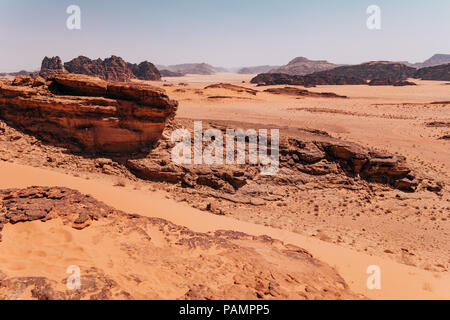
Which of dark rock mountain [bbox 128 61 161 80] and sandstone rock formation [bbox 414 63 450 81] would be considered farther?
dark rock mountain [bbox 128 61 161 80]

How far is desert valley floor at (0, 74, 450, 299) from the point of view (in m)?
4.60

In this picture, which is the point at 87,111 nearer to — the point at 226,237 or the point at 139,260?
the point at 226,237

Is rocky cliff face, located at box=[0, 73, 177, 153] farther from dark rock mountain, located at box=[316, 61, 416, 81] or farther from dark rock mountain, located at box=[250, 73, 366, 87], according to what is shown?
dark rock mountain, located at box=[316, 61, 416, 81]

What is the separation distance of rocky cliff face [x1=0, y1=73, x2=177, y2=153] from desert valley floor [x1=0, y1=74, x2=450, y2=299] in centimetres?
70

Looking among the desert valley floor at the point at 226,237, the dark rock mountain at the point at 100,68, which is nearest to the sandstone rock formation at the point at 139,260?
the desert valley floor at the point at 226,237

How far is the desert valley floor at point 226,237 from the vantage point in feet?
15.1

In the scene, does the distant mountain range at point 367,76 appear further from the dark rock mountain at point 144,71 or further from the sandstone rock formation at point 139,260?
the sandstone rock formation at point 139,260

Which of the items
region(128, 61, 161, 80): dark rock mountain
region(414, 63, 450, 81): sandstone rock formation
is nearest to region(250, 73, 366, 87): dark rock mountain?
region(414, 63, 450, 81): sandstone rock formation

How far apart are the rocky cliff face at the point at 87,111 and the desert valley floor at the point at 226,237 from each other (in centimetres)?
70

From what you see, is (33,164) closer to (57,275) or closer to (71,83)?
(71,83)

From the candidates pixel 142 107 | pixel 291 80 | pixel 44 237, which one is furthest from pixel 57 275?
pixel 291 80

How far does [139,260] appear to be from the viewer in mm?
5062

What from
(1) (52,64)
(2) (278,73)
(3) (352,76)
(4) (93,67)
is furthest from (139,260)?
(3) (352,76)
